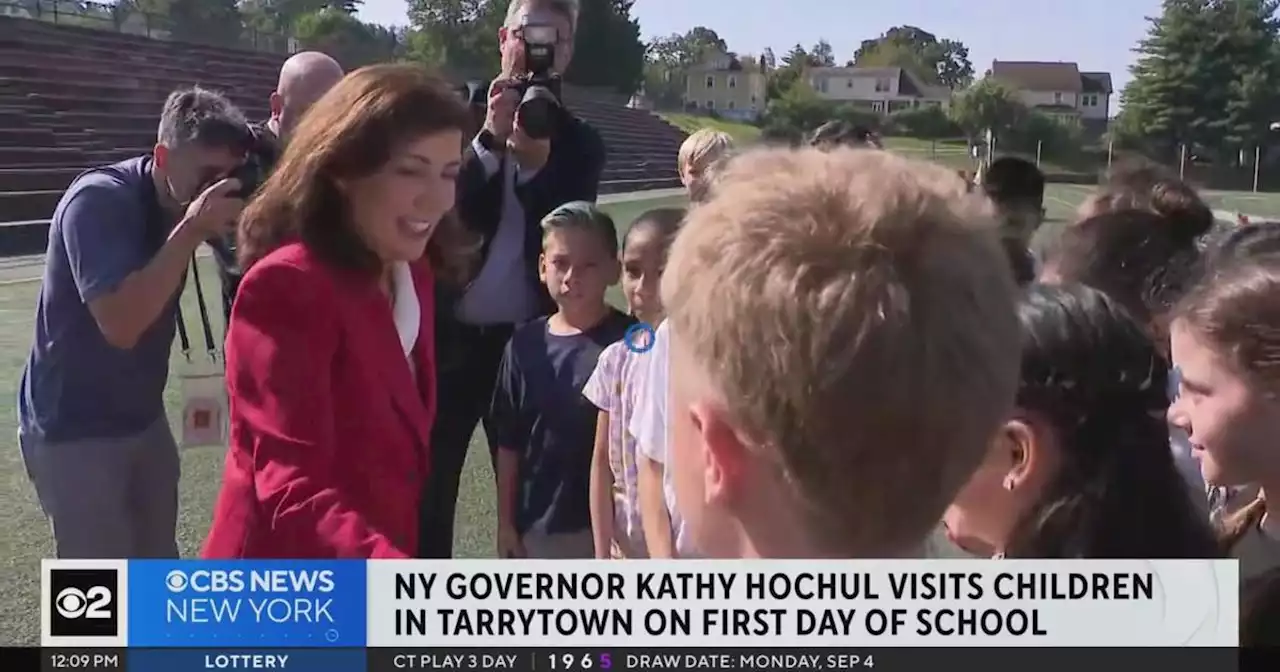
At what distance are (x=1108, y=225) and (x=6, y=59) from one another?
4.30ft

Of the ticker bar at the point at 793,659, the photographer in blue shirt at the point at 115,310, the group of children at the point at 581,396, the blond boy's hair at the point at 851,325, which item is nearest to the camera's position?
the blond boy's hair at the point at 851,325

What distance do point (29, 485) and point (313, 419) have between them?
66 centimetres

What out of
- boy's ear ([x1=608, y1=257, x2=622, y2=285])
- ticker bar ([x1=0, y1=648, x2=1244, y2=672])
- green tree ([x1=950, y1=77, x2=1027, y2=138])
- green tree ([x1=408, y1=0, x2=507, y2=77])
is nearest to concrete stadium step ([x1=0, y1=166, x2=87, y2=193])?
green tree ([x1=408, y1=0, x2=507, y2=77])

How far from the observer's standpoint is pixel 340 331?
3.44 ft

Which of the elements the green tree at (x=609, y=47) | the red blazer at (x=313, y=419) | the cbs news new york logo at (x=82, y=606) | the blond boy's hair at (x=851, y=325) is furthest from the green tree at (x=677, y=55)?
the cbs news new york logo at (x=82, y=606)

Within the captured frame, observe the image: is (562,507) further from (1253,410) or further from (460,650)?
(1253,410)

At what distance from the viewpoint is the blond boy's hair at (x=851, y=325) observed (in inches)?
25.9

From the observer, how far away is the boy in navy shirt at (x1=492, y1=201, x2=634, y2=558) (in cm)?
148

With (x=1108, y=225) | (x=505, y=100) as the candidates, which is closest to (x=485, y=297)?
(x=505, y=100)

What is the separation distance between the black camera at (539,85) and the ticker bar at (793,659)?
24.0 inches

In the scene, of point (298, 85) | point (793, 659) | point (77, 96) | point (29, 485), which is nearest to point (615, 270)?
point (298, 85)

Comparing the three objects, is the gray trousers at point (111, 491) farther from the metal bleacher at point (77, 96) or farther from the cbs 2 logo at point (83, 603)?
the metal bleacher at point (77, 96)

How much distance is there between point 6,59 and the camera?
136 cm

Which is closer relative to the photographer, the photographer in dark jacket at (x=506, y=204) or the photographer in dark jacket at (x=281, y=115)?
the photographer in dark jacket at (x=281, y=115)
